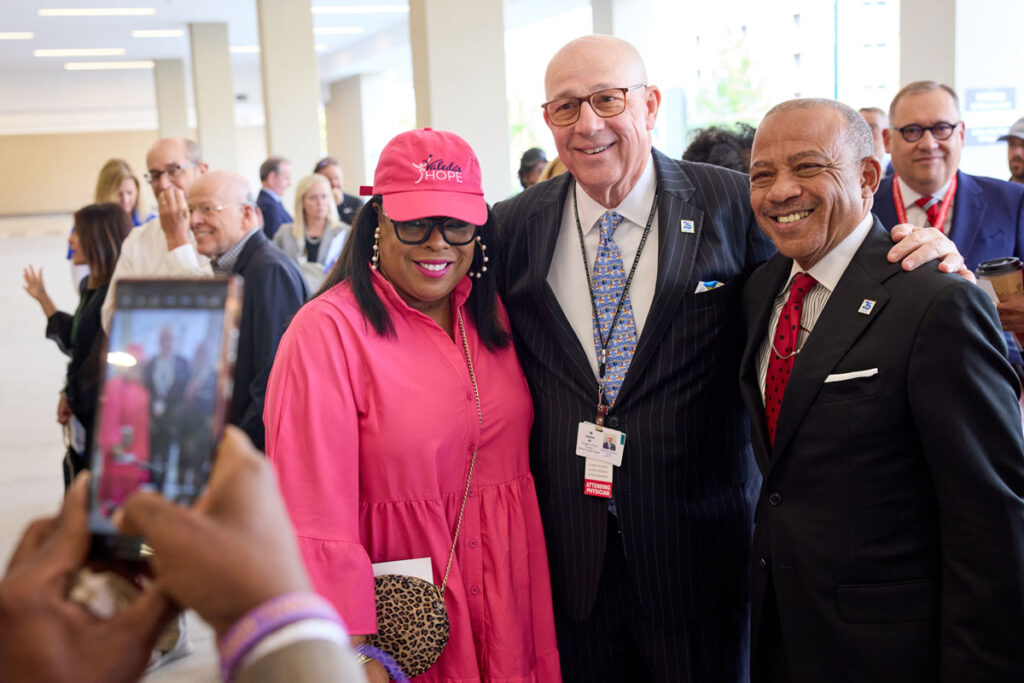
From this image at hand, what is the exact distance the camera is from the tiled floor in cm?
433

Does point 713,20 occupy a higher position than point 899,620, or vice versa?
point 713,20

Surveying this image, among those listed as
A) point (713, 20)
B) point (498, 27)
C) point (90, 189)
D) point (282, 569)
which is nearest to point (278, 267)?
point (498, 27)

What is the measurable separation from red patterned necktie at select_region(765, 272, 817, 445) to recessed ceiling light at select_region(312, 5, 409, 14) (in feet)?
50.7

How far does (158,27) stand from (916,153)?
54.6 feet

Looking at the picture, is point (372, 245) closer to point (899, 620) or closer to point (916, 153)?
point (899, 620)

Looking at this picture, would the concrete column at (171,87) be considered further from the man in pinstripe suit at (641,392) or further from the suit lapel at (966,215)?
the man in pinstripe suit at (641,392)

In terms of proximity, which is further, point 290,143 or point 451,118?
point 290,143

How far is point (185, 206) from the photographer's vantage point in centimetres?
A: 397

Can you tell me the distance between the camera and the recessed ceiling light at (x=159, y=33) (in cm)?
1753

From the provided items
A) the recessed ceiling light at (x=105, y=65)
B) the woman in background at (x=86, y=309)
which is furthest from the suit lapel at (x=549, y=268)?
the recessed ceiling light at (x=105, y=65)

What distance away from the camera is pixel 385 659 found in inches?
76.4

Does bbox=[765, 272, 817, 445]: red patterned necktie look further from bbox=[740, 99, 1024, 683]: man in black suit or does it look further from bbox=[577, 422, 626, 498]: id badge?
bbox=[577, 422, 626, 498]: id badge

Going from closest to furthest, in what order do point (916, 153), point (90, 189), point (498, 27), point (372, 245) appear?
point (372, 245), point (916, 153), point (498, 27), point (90, 189)

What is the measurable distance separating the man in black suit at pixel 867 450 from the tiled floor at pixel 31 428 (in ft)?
9.48
